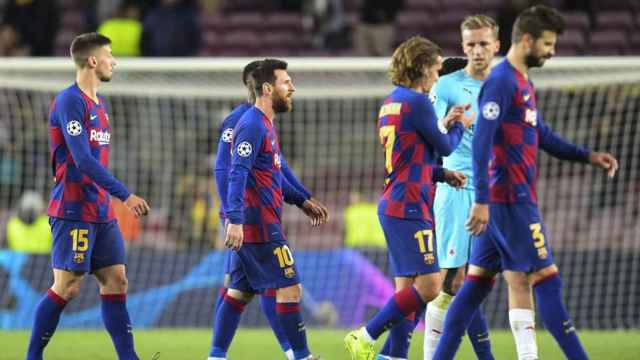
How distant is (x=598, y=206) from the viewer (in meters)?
12.7

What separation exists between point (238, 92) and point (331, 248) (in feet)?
6.20

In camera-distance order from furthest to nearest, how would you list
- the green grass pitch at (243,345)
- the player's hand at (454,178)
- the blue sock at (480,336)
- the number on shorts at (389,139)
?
the green grass pitch at (243,345) < the blue sock at (480,336) < the player's hand at (454,178) < the number on shorts at (389,139)

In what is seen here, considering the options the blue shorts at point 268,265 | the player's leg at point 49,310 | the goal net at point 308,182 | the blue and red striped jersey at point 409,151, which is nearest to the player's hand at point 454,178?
the blue and red striped jersey at point 409,151

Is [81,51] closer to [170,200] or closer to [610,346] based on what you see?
[610,346]

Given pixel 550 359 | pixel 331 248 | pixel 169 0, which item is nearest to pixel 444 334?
pixel 550 359

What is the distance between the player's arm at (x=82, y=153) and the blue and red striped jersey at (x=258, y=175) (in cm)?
56

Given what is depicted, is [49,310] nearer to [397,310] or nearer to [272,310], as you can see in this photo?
[272,310]

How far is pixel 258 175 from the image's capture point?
291 inches

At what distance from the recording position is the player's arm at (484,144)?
648 centimetres

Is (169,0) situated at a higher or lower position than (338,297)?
higher

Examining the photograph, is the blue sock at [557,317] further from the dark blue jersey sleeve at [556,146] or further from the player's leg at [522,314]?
the dark blue jersey sleeve at [556,146]

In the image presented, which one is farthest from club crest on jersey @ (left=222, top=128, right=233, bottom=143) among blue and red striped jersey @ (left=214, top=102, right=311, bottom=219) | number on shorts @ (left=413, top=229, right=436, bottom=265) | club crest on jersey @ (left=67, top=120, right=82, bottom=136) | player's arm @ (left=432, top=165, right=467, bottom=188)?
number on shorts @ (left=413, top=229, right=436, bottom=265)

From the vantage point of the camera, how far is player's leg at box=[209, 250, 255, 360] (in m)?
7.44

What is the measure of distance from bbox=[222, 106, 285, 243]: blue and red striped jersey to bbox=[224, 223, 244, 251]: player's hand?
204mm
